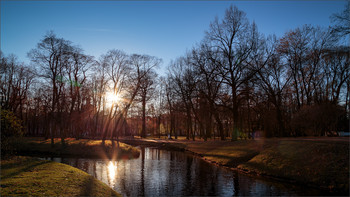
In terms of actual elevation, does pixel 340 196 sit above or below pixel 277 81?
below

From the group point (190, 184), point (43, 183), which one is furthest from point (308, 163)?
point (43, 183)

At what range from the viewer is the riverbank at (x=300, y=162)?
13.1 m

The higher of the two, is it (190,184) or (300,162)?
(300,162)

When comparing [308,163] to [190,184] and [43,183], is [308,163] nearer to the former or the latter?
[190,184]

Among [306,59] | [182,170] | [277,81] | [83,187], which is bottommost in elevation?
[182,170]

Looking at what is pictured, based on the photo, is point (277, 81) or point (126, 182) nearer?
point (126, 182)

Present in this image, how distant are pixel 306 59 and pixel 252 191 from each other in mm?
27423

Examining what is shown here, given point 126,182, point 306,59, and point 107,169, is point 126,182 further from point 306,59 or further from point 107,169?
point 306,59

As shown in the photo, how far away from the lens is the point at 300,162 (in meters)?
15.9

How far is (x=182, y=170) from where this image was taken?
19812 millimetres

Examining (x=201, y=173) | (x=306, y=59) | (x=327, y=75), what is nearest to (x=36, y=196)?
(x=201, y=173)

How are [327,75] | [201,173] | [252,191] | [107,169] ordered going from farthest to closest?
[327,75]
[107,169]
[201,173]
[252,191]

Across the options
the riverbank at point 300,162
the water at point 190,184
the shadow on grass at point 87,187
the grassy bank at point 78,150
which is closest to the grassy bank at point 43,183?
the shadow on grass at point 87,187

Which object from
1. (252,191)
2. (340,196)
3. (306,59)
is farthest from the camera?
(306,59)
